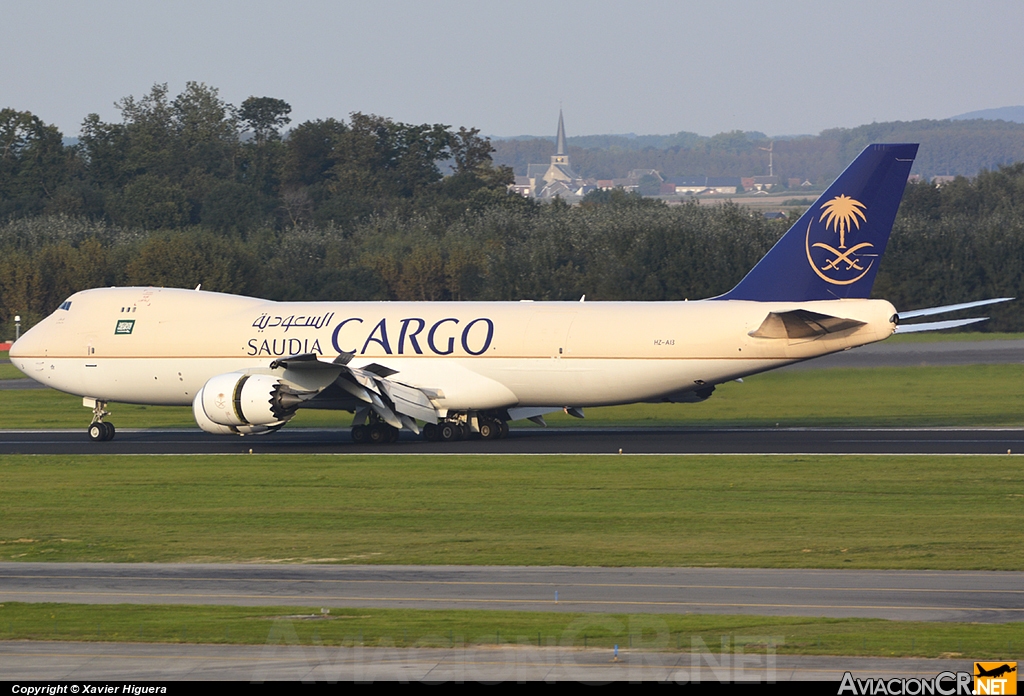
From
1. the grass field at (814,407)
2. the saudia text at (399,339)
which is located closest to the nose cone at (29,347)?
the grass field at (814,407)

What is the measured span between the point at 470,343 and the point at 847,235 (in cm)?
1080

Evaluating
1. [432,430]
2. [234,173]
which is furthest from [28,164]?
[432,430]

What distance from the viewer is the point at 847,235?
1396 inches

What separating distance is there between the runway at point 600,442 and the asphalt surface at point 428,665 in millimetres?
20678

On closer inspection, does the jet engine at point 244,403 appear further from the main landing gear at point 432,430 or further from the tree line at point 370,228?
the tree line at point 370,228

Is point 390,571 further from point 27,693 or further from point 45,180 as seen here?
point 45,180

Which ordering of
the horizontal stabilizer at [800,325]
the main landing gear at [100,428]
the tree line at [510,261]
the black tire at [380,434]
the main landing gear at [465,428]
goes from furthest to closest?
1. the tree line at [510,261]
2. the main landing gear at [100,428]
3. the main landing gear at [465,428]
4. the black tire at [380,434]
5. the horizontal stabilizer at [800,325]

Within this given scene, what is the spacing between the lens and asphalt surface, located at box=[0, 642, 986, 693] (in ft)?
43.3

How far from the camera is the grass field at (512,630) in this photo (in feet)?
48.4

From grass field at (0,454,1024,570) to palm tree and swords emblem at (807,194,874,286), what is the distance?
527 centimetres

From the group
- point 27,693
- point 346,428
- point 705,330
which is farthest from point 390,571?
point 346,428

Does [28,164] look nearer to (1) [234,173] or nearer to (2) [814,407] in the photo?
(1) [234,173]

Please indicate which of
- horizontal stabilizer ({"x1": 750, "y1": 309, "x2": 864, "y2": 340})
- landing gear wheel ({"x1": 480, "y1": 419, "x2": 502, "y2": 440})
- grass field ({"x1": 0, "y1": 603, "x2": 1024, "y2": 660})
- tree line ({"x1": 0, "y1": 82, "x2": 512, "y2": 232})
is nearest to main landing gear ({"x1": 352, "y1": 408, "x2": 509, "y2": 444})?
landing gear wheel ({"x1": 480, "y1": 419, "x2": 502, "y2": 440})

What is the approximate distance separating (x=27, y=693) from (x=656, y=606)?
7.95 metres
